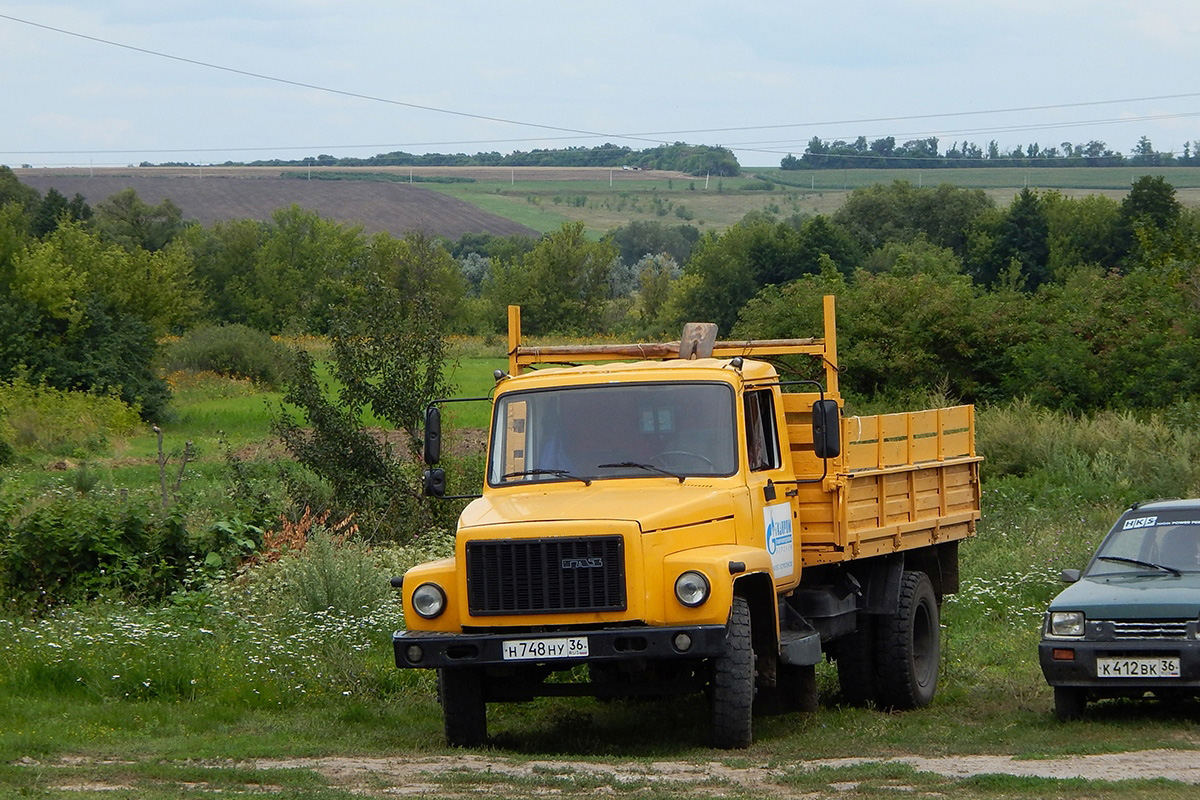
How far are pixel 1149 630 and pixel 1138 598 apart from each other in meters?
0.30

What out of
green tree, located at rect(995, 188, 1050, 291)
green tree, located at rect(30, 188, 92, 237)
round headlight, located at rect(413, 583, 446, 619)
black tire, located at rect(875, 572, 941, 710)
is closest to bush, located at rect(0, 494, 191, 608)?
round headlight, located at rect(413, 583, 446, 619)

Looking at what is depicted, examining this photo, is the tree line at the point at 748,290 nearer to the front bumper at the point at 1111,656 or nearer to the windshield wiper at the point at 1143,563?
the windshield wiper at the point at 1143,563

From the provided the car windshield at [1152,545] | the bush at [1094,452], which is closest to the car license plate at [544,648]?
the car windshield at [1152,545]

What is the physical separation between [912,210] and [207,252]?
1805 inches

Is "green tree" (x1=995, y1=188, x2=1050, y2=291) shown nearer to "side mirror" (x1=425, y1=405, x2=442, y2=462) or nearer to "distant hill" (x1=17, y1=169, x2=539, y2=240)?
"distant hill" (x1=17, y1=169, x2=539, y2=240)

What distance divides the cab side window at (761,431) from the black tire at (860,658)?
2.08 m

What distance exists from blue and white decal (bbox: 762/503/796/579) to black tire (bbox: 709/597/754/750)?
0.95 metres

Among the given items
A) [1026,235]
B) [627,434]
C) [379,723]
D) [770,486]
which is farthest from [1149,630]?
[1026,235]

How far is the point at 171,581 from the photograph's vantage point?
14.9 metres

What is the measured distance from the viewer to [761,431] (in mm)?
10648

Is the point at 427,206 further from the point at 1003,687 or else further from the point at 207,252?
the point at 1003,687

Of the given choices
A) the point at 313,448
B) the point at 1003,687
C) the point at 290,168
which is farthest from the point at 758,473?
the point at 290,168

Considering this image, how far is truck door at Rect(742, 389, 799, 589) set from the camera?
10.2 meters

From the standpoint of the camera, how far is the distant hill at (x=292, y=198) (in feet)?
443
